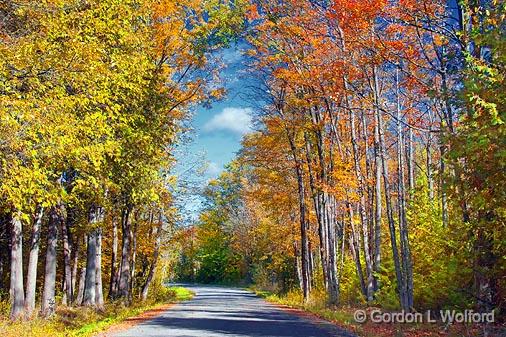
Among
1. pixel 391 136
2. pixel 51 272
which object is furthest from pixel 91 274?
pixel 391 136

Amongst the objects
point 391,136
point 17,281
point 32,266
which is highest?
point 391,136

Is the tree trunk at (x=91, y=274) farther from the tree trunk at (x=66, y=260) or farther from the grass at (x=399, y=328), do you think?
the grass at (x=399, y=328)

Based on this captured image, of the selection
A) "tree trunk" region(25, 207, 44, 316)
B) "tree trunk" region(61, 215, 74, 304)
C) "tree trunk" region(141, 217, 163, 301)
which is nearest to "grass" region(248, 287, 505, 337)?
"tree trunk" region(25, 207, 44, 316)

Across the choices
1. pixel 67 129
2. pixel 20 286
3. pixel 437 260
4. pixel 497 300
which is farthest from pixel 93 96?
pixel 437 260

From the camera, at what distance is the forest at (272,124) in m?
9.48

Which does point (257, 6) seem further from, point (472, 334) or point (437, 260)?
point (472, 334)

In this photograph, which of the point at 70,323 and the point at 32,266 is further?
the point at 70,323

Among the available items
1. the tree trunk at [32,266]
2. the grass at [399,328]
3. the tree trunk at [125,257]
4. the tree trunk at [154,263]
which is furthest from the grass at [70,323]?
the tree trunk at [154,263]

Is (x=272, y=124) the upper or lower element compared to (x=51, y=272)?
upper

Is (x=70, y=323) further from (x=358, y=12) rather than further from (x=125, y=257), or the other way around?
(x=358, y=12)

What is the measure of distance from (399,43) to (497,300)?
22.0ft

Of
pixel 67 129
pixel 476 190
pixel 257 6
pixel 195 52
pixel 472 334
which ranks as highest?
pixel 257 6

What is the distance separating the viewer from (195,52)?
21438 mm

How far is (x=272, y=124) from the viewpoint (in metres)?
27.0
